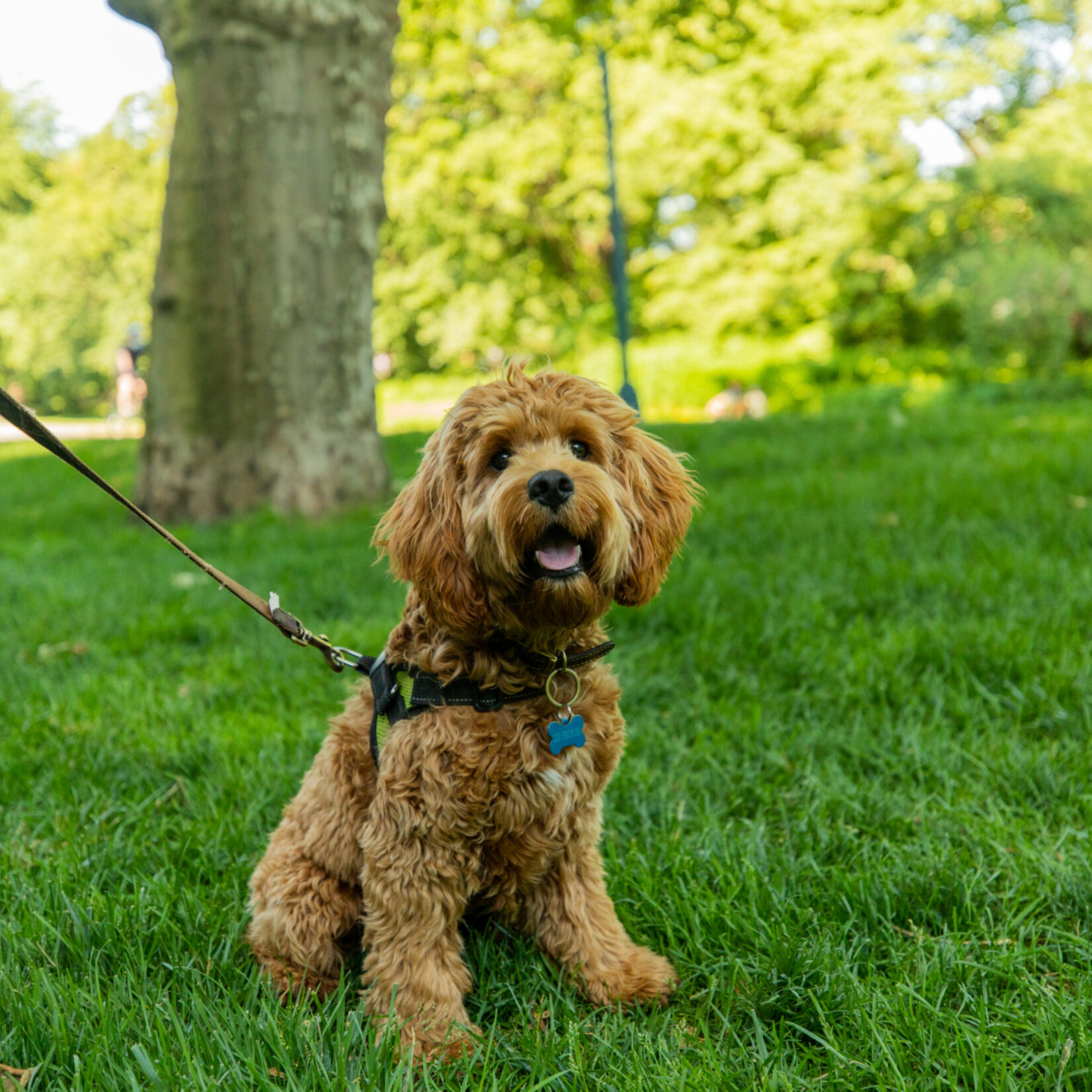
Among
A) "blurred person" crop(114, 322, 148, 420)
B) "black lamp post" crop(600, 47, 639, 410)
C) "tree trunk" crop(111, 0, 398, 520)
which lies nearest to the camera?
"tree trunk" crop(111, 0, 398, 520)

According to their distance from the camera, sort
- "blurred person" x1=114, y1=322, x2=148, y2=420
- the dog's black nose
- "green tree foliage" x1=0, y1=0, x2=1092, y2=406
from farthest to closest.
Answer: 1. "blurred person" x1=114, y1=322, x2=148, y2=420
2. "green tree foliage" x1=0, y1=0, x2=1092, y2=406
3. the dog's black nose

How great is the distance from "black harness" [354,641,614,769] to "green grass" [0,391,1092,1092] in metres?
0.64

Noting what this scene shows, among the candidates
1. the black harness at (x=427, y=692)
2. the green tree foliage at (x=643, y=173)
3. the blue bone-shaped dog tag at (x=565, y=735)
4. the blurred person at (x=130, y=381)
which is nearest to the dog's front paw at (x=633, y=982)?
the blue bone-shaped dog tag at (x=565, y=735)

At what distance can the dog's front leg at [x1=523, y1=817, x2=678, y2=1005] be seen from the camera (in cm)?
230

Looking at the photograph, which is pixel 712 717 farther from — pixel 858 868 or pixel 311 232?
pixel 311 232

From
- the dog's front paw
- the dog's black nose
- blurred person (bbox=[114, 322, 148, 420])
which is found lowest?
the dog's front paw

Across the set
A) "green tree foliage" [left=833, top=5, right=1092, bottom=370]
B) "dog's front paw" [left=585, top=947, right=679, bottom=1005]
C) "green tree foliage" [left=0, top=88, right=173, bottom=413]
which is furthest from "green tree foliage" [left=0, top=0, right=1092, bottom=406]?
"green tree foliage" [left=0, top=88, right=173, bottom=413]

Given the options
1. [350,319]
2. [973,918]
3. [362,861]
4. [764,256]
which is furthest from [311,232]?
[764,256]

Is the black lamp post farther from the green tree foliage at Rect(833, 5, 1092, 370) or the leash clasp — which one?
the leash clasp

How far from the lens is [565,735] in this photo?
2178 mm

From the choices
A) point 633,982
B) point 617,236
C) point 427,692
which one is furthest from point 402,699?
point 617,236

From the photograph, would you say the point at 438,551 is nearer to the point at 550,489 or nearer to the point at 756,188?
the point at 550,489

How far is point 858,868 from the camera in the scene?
8.47 feet

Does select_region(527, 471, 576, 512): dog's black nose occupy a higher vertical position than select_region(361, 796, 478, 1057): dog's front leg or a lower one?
higher
